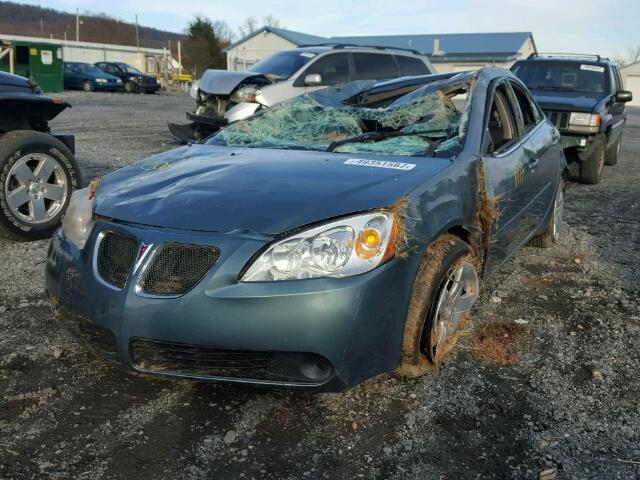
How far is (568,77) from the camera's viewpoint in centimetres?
955

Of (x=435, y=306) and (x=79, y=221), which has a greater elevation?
(x=79, y=221)

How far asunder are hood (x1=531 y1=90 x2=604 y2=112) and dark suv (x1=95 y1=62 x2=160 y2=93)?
1051 inches

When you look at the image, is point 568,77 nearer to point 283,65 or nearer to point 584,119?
point 584,119

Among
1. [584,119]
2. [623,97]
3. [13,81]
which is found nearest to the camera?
[13,81]

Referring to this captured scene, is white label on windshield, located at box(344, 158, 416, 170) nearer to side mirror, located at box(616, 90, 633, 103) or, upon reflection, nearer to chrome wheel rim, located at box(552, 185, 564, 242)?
chrome wheel rim, located at box(552, 185, 564, 242)

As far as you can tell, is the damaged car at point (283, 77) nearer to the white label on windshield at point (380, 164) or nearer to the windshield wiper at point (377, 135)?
the windshield wiper at point (377, 135)

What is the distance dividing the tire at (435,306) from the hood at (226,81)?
23.5ft

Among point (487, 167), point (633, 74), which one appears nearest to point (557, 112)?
point (487, 167)

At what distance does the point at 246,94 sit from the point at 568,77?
502 centimetres

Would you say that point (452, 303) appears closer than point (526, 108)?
Yes

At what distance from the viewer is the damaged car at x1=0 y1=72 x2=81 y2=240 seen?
495cm

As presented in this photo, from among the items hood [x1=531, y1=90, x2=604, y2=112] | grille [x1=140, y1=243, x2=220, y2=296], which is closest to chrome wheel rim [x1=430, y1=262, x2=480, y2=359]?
grille [x1=140, y1=243, x2=220, y2=296]

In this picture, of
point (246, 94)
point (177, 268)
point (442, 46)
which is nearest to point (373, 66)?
point (246, 94)

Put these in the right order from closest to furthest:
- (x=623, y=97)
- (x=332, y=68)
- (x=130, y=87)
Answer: (x=623, y=97), (x=332, y=68), (x=130, y=87)
